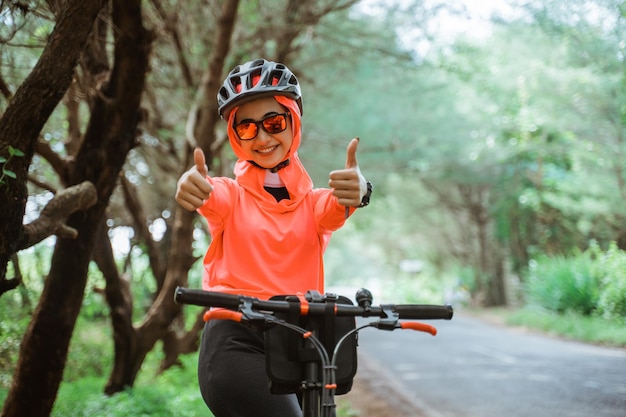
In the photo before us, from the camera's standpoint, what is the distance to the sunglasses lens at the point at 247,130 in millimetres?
2861

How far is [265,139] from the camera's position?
2869 mm

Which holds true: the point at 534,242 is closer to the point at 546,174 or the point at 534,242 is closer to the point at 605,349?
the point at 546,174

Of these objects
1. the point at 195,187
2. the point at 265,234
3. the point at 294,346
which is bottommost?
the point at 294,346

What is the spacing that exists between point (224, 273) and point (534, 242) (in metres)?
4.54

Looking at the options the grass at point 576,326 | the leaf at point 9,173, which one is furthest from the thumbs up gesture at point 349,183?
the grass at point 576,326

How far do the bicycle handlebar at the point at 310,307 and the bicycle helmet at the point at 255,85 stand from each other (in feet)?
3.21

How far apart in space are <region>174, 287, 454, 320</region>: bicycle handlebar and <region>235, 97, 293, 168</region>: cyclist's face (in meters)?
0.90

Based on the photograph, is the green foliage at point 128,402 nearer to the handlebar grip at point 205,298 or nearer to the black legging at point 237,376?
the black legging at point 237,376

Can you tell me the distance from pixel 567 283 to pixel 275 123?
3.22 metres

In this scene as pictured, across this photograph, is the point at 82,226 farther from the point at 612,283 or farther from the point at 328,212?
the point at 612,283

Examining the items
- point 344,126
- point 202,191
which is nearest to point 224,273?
point 202,191

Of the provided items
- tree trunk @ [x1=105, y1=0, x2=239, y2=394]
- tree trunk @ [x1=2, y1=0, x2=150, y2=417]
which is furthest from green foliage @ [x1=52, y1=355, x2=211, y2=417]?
tree trunk @ [x1=2, y1=0, x2=150, y2=417]

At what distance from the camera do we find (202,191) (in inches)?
96.1

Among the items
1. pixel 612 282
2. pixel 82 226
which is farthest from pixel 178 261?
pixel 612 282
